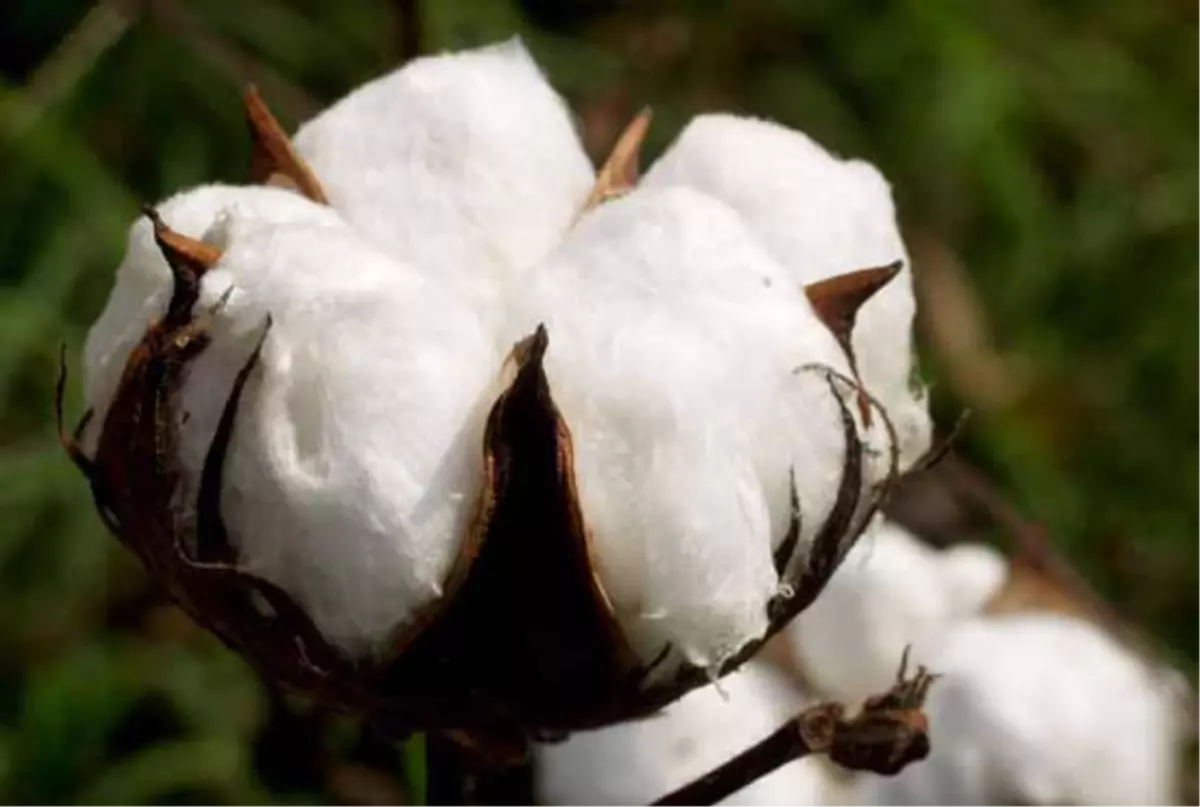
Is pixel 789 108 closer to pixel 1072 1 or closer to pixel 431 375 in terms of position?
pixel 1072 1

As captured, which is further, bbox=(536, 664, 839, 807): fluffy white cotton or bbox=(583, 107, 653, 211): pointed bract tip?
bbox=(536, 664, 839, 807): fluffy white cotton

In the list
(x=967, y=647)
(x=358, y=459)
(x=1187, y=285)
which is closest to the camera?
(x=358, y=459)

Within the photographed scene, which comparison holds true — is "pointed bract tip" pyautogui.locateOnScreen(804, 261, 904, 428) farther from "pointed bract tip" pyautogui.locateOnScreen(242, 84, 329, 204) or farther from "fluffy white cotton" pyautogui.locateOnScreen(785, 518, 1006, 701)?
"fluffy white cotton" pyautogui.locateOnScreen(785, 518, 1006, 701)

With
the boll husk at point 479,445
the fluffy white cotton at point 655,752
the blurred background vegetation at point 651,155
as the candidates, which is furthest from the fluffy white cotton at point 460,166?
the blurred background vegetation at point 651,155

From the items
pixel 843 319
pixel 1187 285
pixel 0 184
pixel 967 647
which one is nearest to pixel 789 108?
pixel 1187 285

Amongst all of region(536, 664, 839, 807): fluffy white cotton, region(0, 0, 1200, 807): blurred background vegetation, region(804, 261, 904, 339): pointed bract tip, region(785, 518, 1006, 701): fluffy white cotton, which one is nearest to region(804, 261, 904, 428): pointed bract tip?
region(804, 261, 904, 339): pointed bract tip

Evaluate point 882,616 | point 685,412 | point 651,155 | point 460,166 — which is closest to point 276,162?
point 460,166
